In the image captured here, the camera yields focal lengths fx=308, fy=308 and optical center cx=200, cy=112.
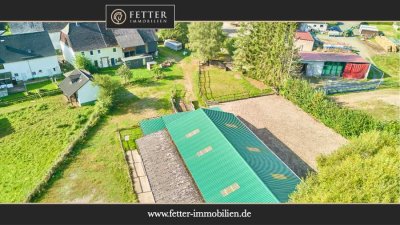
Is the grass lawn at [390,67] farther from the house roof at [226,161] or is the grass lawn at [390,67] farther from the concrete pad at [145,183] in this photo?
the concrete pad at [145,183]

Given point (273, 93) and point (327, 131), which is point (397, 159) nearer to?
point (327, 131)

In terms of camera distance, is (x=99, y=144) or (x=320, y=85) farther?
(x=320, y=85)

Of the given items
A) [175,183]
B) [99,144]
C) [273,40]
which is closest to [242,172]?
[175,183]

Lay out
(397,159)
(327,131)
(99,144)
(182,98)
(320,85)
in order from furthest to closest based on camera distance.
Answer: (320,85) < (182,98) < (327,131) < (99,144) < (397,159)

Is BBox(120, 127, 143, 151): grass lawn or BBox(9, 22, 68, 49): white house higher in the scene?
BBox(9, 22, 68, 49): white house

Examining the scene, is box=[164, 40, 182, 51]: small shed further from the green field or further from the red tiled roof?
the red tiled roof

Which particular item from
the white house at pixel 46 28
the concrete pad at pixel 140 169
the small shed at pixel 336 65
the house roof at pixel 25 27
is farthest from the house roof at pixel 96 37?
the concrete pad at pixel 140 169

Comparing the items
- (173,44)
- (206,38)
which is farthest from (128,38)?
(206,38)

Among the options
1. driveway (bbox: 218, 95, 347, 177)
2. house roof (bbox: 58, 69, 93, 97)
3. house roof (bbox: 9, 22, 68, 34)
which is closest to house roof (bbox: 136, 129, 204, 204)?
driveway (bbox: 218, 95, 347, 177)
